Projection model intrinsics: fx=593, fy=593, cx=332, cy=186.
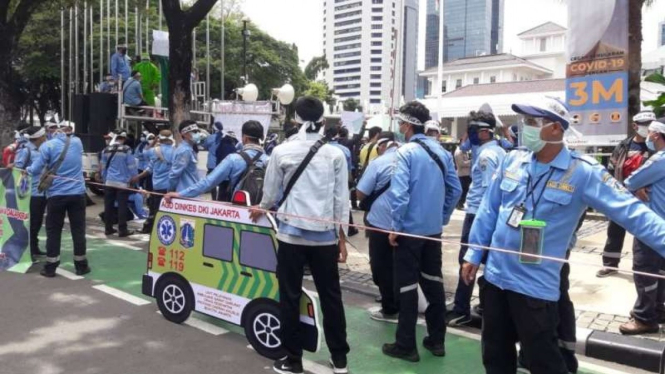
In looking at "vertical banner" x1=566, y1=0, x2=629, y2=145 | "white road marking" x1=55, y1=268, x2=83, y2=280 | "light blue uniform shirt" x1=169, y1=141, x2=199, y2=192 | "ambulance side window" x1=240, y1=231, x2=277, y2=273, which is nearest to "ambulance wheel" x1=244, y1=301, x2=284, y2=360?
"ambulance side window" x1=240, y1=231, x2=277, y2=273

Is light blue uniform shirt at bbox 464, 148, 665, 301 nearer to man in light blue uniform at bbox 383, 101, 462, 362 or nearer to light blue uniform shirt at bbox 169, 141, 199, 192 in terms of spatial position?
man in light blue uniform at bbox 383, 101, 462, 362

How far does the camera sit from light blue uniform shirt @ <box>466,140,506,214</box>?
520cm

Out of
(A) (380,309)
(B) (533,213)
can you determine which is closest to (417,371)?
(A) (380,309)

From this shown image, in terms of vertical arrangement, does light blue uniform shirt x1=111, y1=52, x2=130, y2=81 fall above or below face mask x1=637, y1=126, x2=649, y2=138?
above

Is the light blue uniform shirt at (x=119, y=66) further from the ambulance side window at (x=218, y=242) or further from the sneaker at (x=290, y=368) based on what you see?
the sneaker at (x=290, y=368)

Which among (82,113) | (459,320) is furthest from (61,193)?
(82,113)

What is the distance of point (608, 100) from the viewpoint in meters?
7.87

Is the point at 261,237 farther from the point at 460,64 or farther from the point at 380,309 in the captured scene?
the point at 460,64

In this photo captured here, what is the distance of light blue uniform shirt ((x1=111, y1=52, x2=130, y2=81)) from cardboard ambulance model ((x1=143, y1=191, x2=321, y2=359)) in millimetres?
9903

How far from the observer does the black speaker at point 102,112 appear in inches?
569

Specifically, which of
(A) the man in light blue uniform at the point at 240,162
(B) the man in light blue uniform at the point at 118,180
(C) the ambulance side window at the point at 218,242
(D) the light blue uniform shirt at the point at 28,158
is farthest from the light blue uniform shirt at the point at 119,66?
(C) the ambulance side window at the point at 218,242

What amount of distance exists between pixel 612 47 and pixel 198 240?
606 centimetres

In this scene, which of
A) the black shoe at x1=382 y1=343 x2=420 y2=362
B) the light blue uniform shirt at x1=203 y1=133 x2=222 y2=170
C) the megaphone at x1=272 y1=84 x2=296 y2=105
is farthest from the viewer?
the megaphone at x1=272 y1=84 x2=296 y2=105

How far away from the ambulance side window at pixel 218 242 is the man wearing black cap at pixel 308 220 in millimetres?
739
